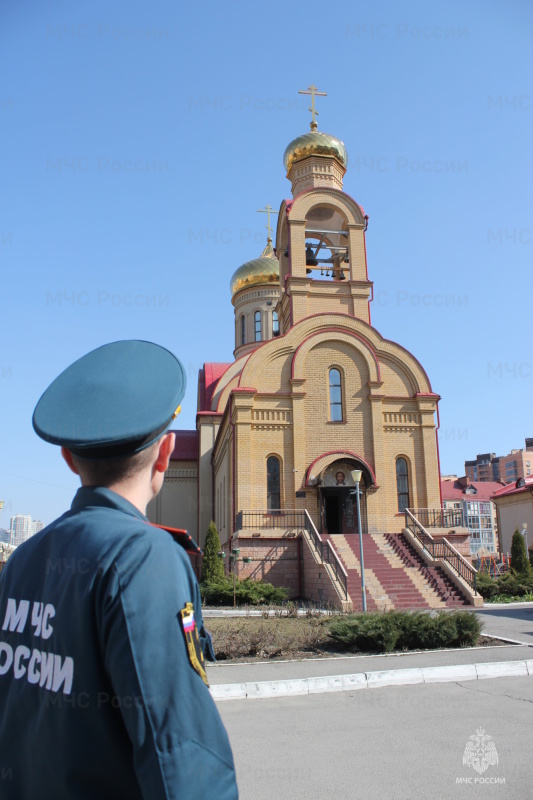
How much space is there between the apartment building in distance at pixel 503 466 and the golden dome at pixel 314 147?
7544 cm

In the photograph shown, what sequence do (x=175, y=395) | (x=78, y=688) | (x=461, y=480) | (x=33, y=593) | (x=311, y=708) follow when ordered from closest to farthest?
(x=78, y=688) → (x=33, y=593) → (x=175, y=395) → (x=311, y=708) → (x=461, y=480)

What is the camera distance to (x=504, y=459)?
117 metres

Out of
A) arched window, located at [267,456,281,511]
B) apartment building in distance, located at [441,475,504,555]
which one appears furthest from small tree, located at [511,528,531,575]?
apartment building in distance, located at [441,475,504,555]

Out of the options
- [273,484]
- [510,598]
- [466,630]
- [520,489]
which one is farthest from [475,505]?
[466,630]

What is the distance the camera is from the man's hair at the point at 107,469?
1.56m

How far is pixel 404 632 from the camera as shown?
995 centimetres

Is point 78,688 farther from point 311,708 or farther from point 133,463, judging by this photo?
point 311,708

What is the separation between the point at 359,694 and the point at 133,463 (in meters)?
6.28

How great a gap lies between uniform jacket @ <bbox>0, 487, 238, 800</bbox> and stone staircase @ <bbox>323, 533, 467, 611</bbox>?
52.2 ft

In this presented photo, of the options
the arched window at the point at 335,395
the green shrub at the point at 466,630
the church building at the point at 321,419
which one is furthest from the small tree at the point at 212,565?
the green shrub at the point at 466,630

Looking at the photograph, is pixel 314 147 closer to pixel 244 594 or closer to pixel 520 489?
pixel 244 594

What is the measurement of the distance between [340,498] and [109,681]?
2153 centimetres

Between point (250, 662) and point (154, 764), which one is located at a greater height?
point (154, 764)

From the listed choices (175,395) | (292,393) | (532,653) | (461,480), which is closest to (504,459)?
(461,480)
